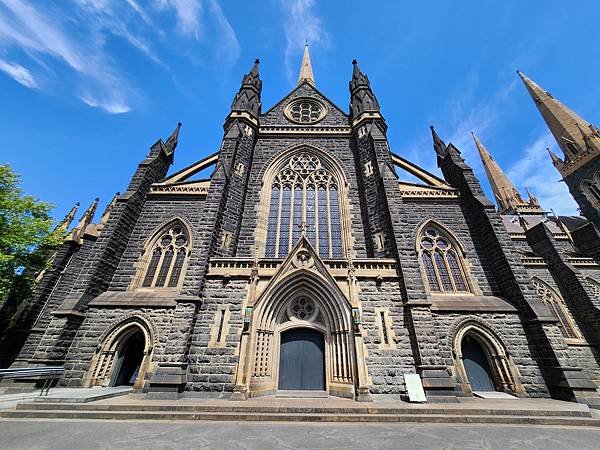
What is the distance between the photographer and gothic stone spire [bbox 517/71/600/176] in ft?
82.4

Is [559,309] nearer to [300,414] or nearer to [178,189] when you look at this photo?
[300,414]

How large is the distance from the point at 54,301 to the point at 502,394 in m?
18.4

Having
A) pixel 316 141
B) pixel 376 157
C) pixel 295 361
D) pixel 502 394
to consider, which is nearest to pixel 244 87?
pixel 316 141

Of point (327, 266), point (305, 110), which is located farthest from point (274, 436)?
point (305, 110)

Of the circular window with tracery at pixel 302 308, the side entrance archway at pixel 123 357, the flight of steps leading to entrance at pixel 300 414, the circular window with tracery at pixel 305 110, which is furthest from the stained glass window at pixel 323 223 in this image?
the side entrance archway at pixel 123 357

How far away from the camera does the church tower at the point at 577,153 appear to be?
23469mm

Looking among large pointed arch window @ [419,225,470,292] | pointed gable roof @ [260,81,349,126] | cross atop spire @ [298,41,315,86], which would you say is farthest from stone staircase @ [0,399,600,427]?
cross atop spire @ [298,41,315,86]

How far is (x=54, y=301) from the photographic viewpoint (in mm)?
10883

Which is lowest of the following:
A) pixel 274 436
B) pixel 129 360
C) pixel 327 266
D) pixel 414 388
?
pixel 274 436

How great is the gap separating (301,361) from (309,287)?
8.45ft

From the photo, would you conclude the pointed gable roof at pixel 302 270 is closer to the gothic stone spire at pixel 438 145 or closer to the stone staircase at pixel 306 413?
the stone staircase at pixel 306 413

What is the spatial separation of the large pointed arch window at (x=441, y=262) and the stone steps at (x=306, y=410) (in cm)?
474

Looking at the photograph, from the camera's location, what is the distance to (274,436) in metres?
4.26

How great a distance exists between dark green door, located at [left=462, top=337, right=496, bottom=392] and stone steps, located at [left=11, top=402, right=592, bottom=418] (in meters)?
2.94
